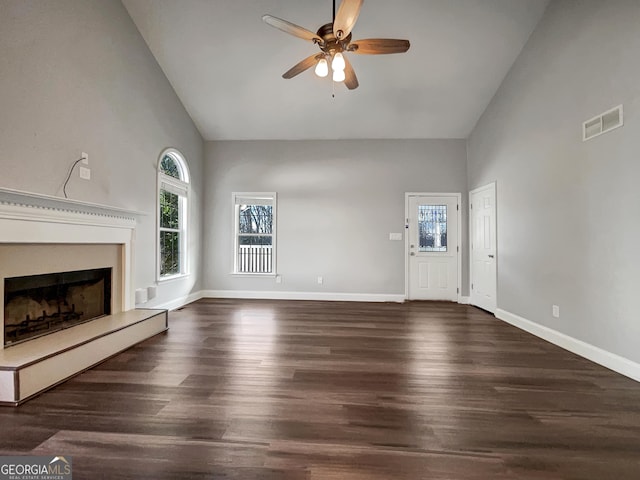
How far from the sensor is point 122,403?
2.00m

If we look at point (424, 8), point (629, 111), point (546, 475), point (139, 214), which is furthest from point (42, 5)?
point (629, 111)

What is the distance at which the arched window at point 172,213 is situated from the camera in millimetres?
4570

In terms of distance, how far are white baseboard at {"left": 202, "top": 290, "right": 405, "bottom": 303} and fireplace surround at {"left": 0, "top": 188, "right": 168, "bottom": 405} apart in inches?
84.8

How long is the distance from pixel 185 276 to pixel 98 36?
343cm

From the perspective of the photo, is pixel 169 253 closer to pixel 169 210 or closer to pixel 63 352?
pixel 169 210

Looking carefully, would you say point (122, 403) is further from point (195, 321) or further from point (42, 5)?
point (42, 5)

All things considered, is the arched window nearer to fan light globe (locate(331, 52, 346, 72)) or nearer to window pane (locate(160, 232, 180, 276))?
window pane (locate(160, 232, 180, 276))

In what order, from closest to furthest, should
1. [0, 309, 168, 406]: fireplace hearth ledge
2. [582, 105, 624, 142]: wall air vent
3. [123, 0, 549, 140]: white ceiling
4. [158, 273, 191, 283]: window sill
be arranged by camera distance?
[0, 309, 168, 406]: fireplace hearth ledge < [582, 105, 624, 142]: wall air vent < [123, 0, 549, 140]: white ceiling < [158, 273, 191, 283]: window sill

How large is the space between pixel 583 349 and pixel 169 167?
5798mm

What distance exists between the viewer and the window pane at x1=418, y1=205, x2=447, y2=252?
5695 mm

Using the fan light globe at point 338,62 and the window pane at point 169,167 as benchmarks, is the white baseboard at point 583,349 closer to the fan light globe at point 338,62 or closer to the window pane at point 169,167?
the fan light globe at point 338,62

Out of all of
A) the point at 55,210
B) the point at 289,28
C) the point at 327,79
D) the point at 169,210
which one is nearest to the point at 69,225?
the point at 55,210

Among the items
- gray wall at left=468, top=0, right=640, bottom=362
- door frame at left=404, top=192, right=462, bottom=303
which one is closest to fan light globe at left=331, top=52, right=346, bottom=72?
gray wall at left=468, top=0, right=640, bottom=362

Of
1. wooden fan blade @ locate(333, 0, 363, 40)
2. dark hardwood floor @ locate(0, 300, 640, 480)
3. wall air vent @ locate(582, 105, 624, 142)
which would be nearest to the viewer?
dark hardwood floor @ locate(0, 300, 640, 480)
